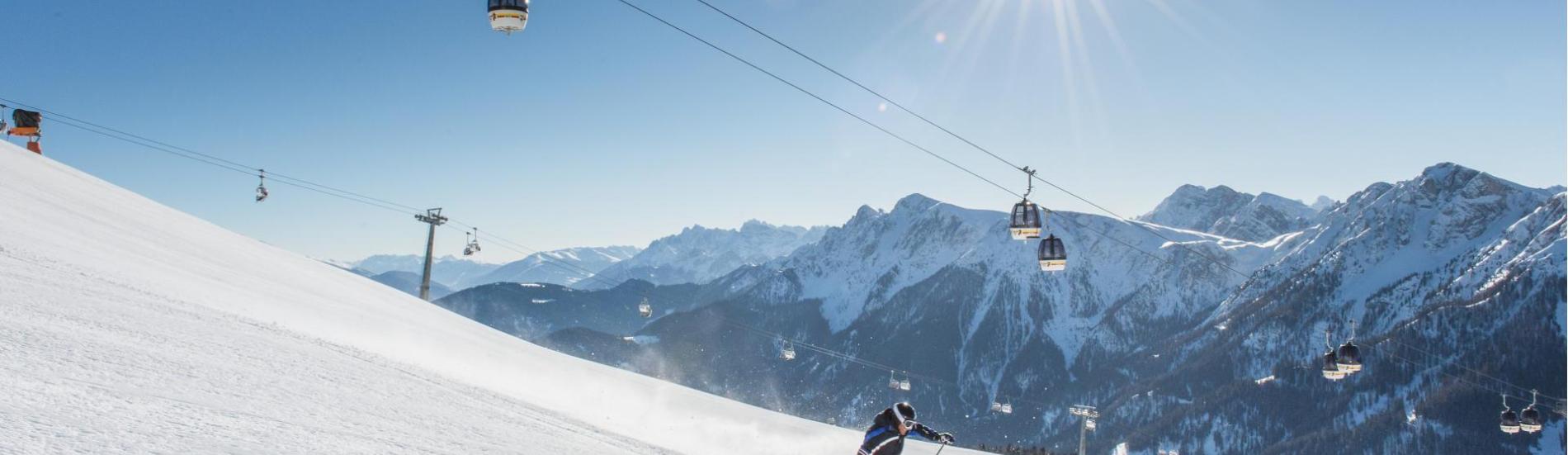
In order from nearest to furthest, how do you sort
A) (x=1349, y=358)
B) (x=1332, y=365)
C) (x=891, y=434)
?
(x=891, y=434)
(x=1349, y=358)
(x=1332, y=365)

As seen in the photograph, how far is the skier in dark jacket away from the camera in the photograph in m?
9.62

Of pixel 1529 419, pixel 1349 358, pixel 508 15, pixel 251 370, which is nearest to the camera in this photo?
pixel 251 370

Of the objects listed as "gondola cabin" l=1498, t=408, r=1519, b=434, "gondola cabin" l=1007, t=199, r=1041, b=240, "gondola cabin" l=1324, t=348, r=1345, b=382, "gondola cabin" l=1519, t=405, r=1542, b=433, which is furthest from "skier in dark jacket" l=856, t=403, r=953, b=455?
"gondola cabin" l=1498, t=408, r=1519, b=434

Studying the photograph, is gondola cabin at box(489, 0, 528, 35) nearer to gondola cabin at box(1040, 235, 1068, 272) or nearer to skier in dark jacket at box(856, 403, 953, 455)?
skier in dark jacket at box(856, 403, 953, 455)

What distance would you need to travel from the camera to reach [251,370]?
7.54 meters

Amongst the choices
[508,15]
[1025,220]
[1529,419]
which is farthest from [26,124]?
[1529,419]

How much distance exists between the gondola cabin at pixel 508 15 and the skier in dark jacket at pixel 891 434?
8.00m

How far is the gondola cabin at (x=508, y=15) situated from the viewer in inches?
496

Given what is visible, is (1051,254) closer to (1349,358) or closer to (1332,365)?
(1349,358)

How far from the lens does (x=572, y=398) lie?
44.0 ft

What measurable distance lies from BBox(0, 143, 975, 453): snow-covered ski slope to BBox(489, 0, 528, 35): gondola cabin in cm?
504

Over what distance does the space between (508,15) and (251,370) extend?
681 cm

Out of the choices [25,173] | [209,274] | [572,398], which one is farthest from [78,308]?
[25,173]

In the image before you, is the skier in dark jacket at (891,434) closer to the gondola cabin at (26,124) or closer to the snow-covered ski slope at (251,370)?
the snow-covered ski slope at (251,370)
